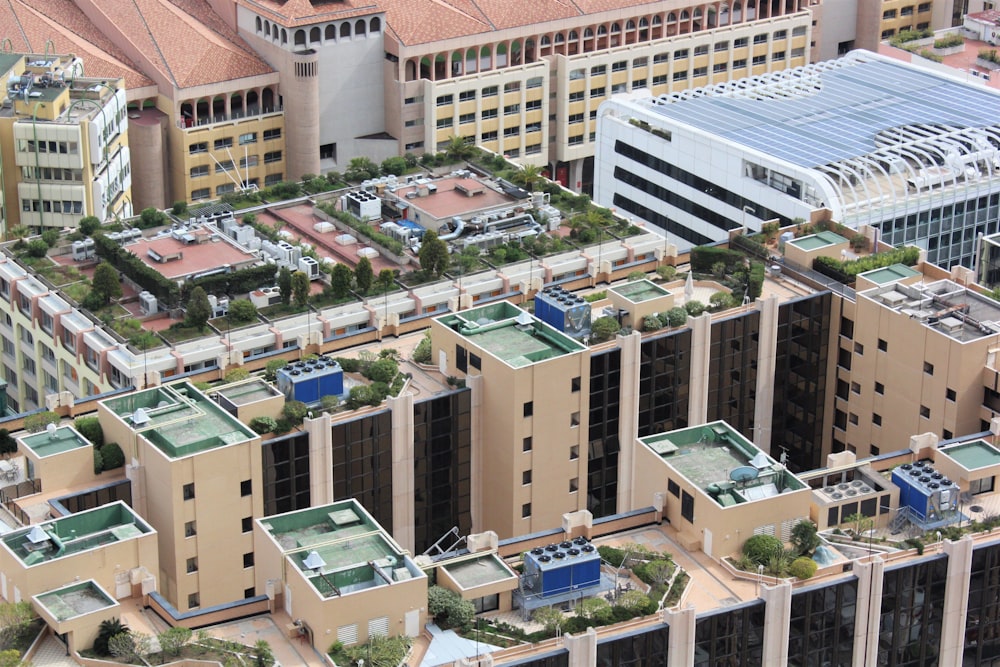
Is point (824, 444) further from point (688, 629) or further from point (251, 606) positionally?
point (251, 606)

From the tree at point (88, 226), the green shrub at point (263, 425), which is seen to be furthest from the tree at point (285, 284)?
the green shrub at point (263, 425)

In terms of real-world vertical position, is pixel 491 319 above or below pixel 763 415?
above

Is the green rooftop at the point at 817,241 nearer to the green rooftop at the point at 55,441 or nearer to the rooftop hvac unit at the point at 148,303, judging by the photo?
the rooftop hvac unit at the point at 148,303

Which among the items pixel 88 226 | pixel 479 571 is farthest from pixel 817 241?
pixel 88 226

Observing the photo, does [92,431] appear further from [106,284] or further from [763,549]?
[763,549]

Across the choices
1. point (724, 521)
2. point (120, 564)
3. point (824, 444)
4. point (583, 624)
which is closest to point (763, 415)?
point (824, 444)

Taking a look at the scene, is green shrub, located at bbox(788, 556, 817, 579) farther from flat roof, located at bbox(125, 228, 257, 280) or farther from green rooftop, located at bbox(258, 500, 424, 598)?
flat roof, located at bbox(125, 228, 257, 280)
